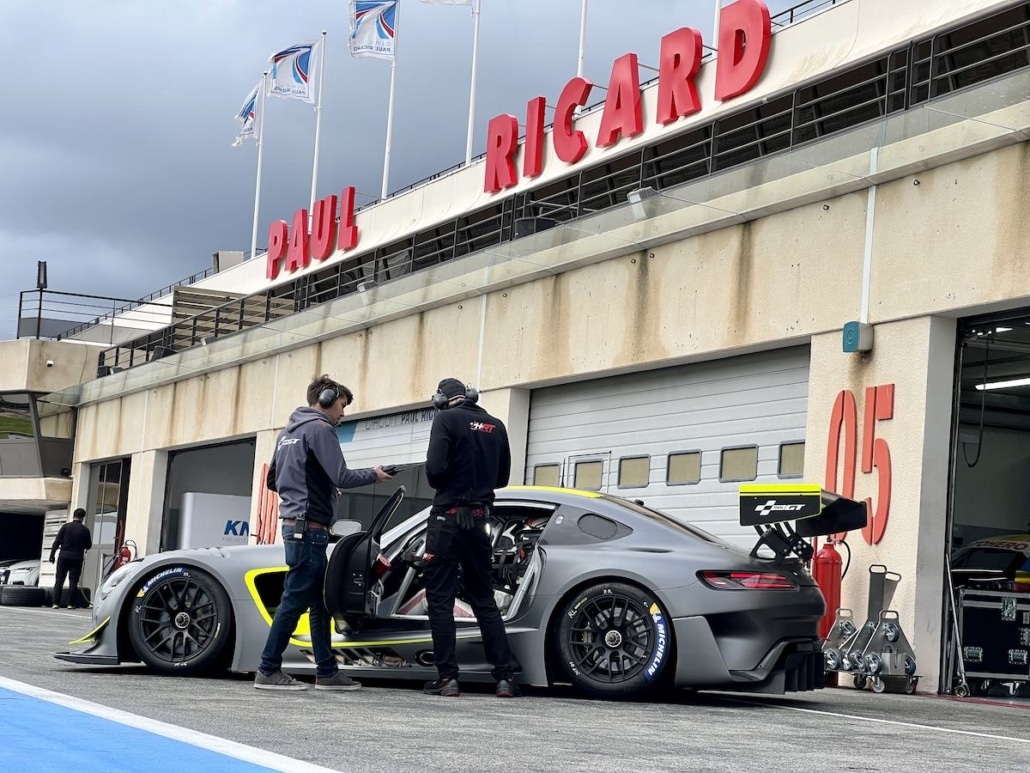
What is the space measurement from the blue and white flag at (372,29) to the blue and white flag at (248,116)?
260 inches

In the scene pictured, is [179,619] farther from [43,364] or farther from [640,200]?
[43,364]

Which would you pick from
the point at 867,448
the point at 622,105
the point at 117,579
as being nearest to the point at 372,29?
the point at 622,105

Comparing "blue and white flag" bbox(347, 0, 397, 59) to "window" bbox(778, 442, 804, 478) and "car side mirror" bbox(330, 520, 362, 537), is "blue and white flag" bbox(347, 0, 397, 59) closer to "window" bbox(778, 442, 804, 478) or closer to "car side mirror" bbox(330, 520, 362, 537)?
"window" bbox(778, 442, 804, 478)

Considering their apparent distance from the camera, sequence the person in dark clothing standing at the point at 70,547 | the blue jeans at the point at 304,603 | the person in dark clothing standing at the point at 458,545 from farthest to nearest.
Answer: the person in dark clothing standing at the point at 70,547 < the person in dark clothing standing at the point at 458,545 < the blue jeans at the point at 304,603

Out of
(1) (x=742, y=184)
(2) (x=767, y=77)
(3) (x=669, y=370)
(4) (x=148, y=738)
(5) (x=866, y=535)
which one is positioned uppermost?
(2) (x=767, y=77)

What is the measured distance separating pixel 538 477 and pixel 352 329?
5.23 metres

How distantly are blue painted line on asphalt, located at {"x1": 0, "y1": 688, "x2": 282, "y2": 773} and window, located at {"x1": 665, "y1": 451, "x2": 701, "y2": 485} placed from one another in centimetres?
902

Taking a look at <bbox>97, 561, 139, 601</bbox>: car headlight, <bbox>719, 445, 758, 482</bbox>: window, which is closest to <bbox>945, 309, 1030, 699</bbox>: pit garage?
<bbox>719, 445, 758, 482</bbox>: window

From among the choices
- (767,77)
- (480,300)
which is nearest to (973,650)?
(480,300)

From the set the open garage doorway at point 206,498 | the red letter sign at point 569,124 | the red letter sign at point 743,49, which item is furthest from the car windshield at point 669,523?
the open garage doorway at point 206,498

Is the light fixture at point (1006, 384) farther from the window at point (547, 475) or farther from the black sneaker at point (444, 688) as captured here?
the black sneaker at point (444, 688)

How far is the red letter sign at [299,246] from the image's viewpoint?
31812 mm

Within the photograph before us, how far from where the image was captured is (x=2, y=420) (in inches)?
1377

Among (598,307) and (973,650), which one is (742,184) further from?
(973,650)
